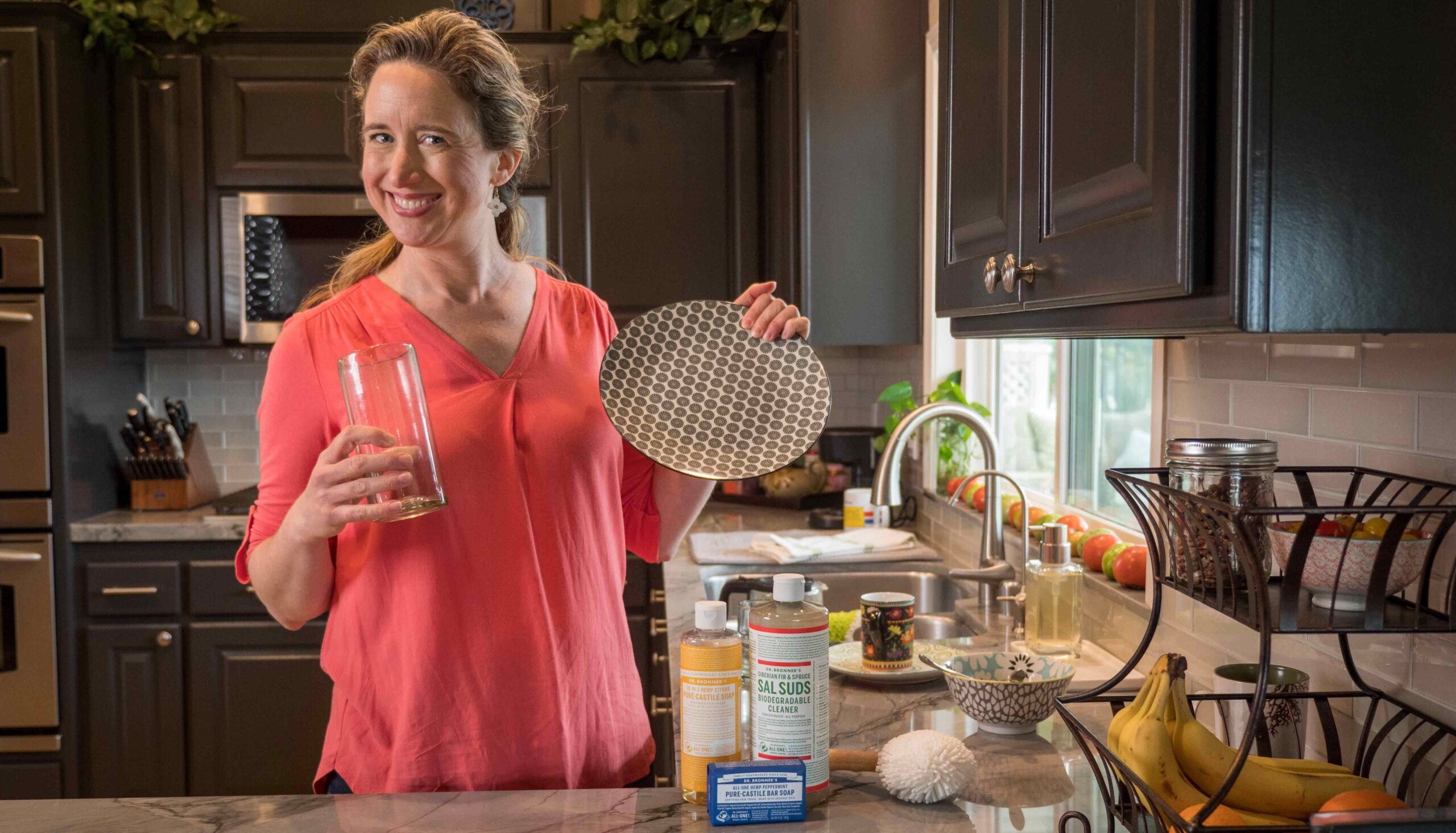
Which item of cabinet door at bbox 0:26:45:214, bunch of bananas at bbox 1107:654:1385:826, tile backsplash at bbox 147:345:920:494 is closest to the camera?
bunch of bananas at bbox 1107:654:1385:826

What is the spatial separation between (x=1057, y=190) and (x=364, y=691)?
3.20ft

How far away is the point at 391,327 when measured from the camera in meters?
1.45

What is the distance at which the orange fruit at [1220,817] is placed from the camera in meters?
0.82

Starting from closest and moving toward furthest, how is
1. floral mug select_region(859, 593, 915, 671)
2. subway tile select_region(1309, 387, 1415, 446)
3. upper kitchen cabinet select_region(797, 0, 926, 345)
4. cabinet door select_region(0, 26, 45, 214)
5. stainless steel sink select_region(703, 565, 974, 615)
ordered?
subway tile select_region(1309, 387, 1415, 446) < floral mug select_region(859, 593, 915, 671) < stainless steel sink select_region(703, 565, 974, 615) < upper kitchen cabinet select_region(797, 0, 926, 345) < cabinet door select_region(0, 26, 45, 214)

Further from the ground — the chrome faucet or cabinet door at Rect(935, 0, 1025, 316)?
cabinet door at Rect(935, 0, 1025, 316)

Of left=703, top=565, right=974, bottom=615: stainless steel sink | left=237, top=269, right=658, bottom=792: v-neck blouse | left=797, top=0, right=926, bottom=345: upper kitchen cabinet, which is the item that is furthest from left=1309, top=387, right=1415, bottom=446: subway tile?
left=797, top=0, right=926, bottom=345: upper kitchen cabinet

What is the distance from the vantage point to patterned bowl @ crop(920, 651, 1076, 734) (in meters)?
1.36

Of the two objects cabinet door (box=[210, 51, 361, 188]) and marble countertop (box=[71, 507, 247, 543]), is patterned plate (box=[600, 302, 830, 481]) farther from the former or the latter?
cabinet door (box=[210, 51, 361, 188])

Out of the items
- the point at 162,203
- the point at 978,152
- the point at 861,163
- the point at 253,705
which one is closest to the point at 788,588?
the point at 978,152

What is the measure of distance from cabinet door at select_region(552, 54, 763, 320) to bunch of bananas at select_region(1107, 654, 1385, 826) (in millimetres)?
2517

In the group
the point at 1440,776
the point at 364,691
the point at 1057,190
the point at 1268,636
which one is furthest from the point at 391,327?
the point at 1440,776

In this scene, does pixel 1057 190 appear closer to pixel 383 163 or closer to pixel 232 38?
pixel 383 163

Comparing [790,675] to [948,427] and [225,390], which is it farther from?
[225,390]

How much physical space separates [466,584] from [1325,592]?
925mm
